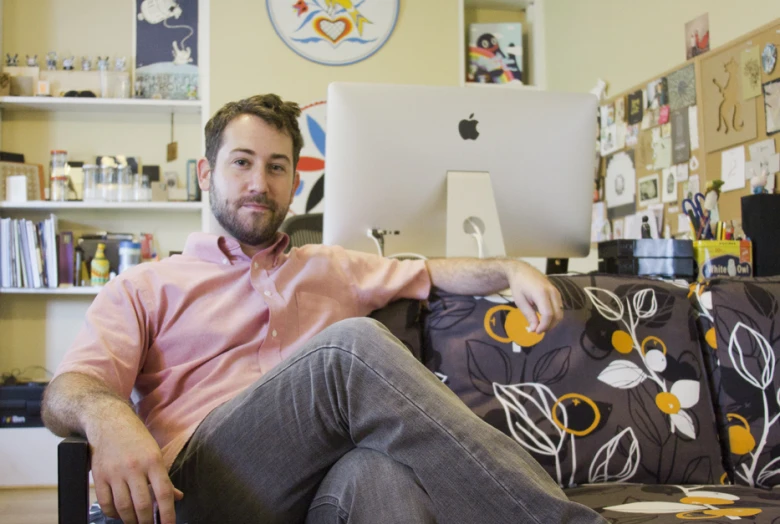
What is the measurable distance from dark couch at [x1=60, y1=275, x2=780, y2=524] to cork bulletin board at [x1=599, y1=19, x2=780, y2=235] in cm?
76

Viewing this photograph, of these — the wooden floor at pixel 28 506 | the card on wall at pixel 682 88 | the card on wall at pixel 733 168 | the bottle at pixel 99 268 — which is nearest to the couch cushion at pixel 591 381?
the card on wall at pixel 733 168

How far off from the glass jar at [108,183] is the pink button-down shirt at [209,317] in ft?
7.14

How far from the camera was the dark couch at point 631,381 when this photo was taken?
152 cm

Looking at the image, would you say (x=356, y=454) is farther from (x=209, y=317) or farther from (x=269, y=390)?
(x=209, y=317)

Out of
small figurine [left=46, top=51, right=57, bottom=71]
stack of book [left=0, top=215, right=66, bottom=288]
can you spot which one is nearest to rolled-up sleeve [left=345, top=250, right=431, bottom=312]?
stack of book [left=0, top=215, right=66, bottom=288]

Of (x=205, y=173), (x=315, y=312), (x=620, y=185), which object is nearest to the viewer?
(x=315, y=312)

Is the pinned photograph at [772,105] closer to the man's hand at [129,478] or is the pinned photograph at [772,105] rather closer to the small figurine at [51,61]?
the man's hand at [129,478]

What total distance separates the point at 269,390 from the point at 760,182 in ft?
5.53

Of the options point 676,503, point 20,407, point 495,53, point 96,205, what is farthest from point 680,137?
point 20,407

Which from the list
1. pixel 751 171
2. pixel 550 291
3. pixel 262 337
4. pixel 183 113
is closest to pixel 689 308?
pixel 550 291

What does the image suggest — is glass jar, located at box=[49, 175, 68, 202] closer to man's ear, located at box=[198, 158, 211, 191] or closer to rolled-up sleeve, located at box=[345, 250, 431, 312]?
man's ear, located at box=[198, 158, 211, 191]

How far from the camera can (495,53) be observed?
384 cm

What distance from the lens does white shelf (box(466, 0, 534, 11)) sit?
390 cm

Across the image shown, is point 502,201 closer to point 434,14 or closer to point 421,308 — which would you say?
point 421,308
